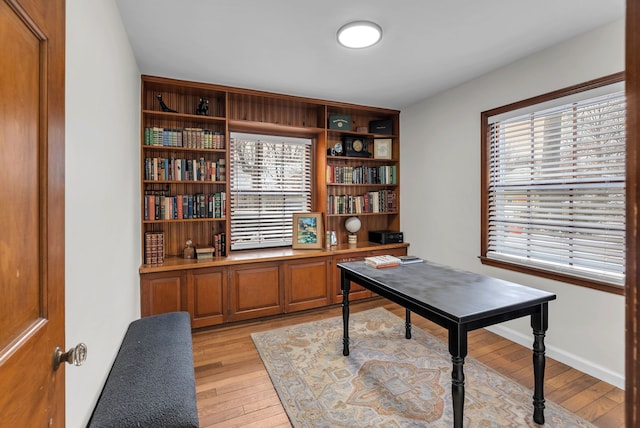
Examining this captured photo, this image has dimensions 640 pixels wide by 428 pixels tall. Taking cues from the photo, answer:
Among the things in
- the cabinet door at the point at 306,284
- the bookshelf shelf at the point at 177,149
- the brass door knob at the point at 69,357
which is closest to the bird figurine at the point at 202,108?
the bookshelf shelf at the point at 177,149

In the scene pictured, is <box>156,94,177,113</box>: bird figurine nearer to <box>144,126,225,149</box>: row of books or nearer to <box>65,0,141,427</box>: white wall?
<box>144,126,225,149</box>: row of books

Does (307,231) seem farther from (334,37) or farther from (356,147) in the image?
(334,37)

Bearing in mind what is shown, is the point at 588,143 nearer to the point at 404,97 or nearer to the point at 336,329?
the point at 404,97

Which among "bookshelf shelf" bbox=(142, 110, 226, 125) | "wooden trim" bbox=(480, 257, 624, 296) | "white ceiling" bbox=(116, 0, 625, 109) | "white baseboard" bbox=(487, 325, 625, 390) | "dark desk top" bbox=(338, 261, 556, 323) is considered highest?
"white ceiling" bbox=(116, 0, 625, 109)

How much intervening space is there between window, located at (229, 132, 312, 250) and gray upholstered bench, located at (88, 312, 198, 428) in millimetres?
1863

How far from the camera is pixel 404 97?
3.71 meters

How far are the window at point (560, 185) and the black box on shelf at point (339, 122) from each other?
162cm

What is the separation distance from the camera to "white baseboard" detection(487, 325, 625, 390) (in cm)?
212

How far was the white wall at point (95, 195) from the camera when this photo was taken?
113cm

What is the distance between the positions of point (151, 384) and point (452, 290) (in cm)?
172

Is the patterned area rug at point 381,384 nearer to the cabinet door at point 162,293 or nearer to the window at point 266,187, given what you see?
the cabinet door at point 162,293

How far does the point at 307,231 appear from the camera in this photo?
3.81 metres

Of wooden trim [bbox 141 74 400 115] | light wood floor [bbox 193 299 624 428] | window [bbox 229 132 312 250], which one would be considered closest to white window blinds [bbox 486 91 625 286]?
light wood floor [bbox 193 299 624 428]

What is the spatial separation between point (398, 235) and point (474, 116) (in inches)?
67.3
